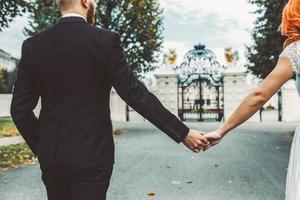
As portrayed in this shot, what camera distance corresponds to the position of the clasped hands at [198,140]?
138 inches

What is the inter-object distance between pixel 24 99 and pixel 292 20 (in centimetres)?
179

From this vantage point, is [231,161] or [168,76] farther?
[168,76]

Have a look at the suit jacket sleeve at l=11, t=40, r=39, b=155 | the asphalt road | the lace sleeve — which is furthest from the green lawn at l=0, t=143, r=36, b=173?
the lace sleeve

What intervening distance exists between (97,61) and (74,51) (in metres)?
0.16

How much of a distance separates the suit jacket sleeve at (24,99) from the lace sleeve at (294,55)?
64.7 inches

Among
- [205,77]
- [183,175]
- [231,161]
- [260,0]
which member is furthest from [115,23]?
[183,175]

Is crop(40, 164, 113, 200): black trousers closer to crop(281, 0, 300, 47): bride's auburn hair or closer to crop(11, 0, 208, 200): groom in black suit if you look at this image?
crop(11, 0, 208, 200): groom in black suit

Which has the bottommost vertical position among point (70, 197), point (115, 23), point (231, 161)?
point (231, 161)

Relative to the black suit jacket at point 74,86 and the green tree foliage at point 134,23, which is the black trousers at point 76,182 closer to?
the black suit jacket at point 74,86

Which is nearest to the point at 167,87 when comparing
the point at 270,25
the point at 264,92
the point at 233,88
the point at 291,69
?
the point at 233,88

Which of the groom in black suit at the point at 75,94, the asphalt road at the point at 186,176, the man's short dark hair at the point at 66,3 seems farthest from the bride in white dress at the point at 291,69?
the asphalt road at the point at 186,176

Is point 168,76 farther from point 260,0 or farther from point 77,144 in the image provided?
point 77,144

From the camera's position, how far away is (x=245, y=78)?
3028 cm

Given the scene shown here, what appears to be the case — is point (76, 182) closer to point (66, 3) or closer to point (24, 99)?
point (24, 99)
